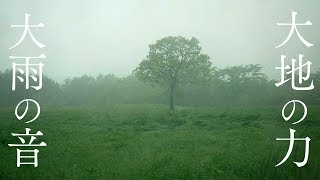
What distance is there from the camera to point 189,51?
50000 millimetres

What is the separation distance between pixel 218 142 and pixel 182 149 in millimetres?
3120

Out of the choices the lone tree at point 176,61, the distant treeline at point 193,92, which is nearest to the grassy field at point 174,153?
the lone tree at point 176,61

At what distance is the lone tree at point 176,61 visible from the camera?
49656mm

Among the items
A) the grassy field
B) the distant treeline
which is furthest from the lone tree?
the grassy field

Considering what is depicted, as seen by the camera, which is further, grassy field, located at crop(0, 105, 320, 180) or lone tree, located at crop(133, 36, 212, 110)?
lone tree, located at crop(133, 36, 212, 110)

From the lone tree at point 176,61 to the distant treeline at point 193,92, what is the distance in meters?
4.49

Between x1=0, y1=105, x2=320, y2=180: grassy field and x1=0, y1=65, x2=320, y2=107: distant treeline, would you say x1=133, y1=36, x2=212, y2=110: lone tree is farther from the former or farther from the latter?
x1=0, y1=105, x2=320, y2=180: grassy field

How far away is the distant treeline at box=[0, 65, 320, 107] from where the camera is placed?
70250mm

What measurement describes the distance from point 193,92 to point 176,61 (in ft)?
106

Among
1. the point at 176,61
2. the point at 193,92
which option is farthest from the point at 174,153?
the point at 193,92

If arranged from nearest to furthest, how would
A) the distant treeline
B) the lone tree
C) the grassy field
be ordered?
the grassy field, the lone tree, the distant treeline

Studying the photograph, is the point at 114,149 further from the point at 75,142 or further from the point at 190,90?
the point at 190,90

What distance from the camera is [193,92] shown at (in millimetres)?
80750

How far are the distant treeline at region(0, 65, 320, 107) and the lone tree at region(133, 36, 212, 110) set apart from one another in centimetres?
449
